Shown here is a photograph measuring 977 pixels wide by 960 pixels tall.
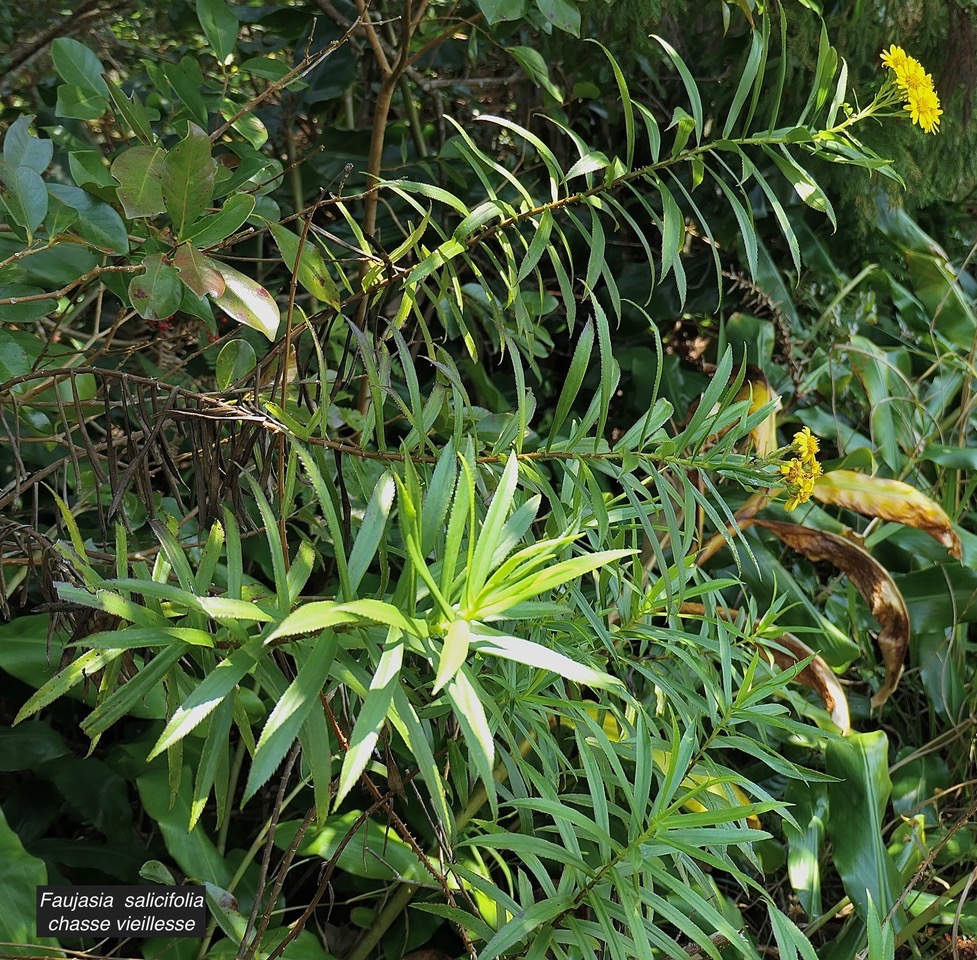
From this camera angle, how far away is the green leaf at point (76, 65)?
766 millimetres

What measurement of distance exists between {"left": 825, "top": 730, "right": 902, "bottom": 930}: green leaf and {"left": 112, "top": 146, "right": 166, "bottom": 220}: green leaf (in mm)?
938

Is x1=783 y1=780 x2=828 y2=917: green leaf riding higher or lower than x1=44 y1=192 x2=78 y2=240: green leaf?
lower

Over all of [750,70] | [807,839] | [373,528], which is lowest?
[807,839]

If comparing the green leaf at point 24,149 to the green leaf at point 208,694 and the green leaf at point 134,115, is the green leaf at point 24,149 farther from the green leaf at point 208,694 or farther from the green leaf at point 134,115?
the green leaf at point 208,694

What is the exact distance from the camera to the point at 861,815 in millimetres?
1093

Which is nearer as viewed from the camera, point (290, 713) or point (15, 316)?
point (290, 713)

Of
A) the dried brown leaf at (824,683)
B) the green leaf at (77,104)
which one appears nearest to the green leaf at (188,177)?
the green leaf at (77,104)

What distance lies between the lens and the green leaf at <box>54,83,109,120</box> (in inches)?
30.0

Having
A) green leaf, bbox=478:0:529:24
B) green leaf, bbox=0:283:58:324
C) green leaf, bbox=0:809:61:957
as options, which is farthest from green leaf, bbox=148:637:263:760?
green leaf, bbox=478:0:529:24

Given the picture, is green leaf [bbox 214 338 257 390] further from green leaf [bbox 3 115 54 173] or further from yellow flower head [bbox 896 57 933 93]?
yellow flower head [bbox 896 57 933 93]

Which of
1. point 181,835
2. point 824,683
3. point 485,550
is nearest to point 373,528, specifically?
point 485,550

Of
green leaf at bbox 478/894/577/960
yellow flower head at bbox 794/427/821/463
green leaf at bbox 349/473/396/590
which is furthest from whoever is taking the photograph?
yellow flower head at bbox 794/427/821/463

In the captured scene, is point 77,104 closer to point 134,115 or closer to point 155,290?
point 134,115

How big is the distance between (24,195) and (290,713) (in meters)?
0.43
